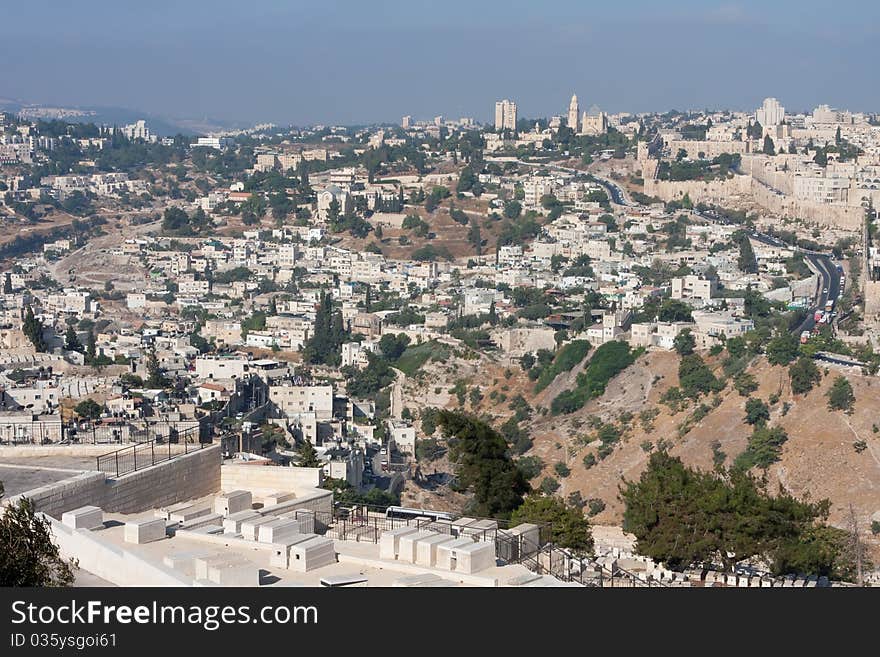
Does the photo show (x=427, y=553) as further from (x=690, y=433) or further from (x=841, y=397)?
(x=690, y=433)

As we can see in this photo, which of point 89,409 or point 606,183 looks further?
point 606,183

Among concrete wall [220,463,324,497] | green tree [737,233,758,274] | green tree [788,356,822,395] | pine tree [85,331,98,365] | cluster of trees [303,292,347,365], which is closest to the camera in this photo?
concrete wall [220,463,324,497]

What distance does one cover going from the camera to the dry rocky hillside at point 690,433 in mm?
20328

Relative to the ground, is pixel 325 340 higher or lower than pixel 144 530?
lower

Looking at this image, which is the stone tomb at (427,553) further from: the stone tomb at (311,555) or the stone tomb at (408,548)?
the stone tomb at (311,555)

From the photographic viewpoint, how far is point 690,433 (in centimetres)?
2342

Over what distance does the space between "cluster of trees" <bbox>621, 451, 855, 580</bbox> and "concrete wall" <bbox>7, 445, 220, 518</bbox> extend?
3.14 m

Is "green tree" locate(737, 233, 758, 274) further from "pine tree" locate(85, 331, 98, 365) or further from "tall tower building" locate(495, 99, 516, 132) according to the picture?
"tall tower building" locate(495, 99, 516, 132)

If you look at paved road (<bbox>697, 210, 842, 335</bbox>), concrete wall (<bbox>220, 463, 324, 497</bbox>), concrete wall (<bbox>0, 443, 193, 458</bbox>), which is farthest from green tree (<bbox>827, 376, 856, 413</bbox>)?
concrete wall (<bbox>0, 443, 193, 458</bbox>)

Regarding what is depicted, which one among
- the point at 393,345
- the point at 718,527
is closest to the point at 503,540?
the point at 718,527

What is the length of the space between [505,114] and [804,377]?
207 ft

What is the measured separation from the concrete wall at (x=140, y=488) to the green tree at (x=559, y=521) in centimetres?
Answer: 215

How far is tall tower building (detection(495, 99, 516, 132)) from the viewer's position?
85.0m

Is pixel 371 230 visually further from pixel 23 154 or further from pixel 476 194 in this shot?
pixel 23 154
